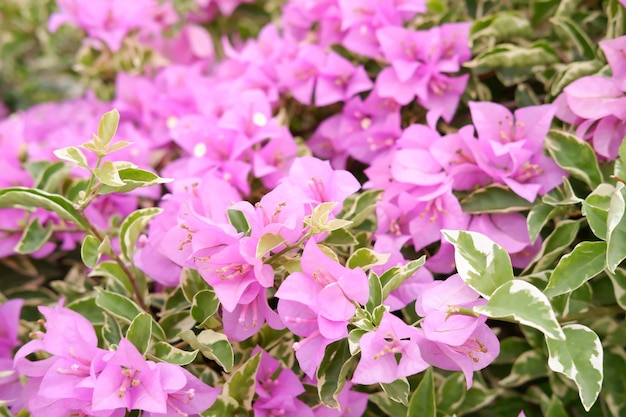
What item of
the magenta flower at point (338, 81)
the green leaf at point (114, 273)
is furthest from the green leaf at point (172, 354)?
the magenta flower at point (338, 81)

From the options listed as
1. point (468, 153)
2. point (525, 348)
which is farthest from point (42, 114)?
point (525, 348)

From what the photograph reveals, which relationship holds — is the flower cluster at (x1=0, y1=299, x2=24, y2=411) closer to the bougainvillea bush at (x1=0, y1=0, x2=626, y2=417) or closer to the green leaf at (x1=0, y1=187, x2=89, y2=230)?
the bougainvillea bush at (x1=0, y1=0, x2=626, y2=417)

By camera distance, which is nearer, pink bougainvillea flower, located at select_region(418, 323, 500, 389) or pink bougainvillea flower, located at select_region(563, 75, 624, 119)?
pink bougainvillea flower, located at select_region(418, 323, 500, 389)

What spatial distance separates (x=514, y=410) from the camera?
0.78 metres

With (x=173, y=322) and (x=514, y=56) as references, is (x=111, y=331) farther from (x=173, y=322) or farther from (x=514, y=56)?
(x=514, y=56)

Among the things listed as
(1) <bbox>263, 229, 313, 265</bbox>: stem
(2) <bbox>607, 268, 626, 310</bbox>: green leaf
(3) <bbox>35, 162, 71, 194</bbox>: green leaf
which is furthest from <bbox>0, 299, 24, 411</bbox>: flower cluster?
(2) <bbox>607, 268, 626, 310</bbox>: green leaf

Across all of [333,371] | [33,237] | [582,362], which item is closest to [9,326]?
[33,237]

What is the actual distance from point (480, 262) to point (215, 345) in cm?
25

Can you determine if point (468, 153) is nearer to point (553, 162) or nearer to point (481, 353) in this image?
point (553, 162)

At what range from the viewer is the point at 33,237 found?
793 mm

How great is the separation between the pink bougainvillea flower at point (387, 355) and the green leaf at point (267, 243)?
0.11m

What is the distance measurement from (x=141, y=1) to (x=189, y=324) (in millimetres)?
658

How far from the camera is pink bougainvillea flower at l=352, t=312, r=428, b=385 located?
0.52m

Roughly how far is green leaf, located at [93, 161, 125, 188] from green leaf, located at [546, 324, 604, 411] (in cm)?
40
